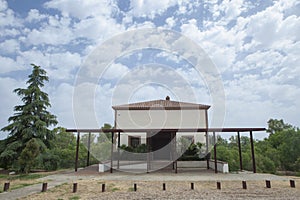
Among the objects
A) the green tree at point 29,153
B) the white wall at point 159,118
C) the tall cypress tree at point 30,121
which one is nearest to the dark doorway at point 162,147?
the white wall at point 159,118

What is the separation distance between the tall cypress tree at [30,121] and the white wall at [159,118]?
5.70 metres

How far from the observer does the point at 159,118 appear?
18.1m

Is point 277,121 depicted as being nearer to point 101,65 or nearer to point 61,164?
point 101,65

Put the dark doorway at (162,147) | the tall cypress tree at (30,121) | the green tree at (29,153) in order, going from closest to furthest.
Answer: the green tree at (29,153) < the tall cypress tree at (30,121) < the dark doorway at (162,147)

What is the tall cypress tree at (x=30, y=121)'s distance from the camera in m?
12.7

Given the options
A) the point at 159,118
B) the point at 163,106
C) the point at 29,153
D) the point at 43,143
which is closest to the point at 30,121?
the point at 43,143

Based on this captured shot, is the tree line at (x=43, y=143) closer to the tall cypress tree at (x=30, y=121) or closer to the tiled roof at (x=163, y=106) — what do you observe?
the tall cypress tree at (x=30, y=121)

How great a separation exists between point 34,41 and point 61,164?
7.66 m

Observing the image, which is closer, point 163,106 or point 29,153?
point 29,153

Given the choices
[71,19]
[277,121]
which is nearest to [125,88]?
[71,19]

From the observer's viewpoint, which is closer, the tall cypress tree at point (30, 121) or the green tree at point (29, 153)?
the green tree at point (29, 153)

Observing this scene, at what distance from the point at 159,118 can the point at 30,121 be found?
931cm

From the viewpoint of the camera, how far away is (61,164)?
14203 mm

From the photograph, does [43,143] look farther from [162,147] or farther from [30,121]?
[162,147]
